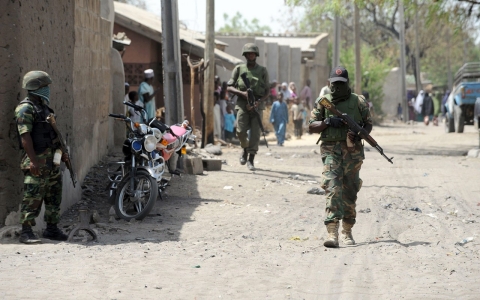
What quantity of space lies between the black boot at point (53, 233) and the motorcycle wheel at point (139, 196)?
1.19 metres

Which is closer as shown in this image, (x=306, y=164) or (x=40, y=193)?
(x=40, y=193)

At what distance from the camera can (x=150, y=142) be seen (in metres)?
8.67

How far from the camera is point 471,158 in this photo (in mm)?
16297

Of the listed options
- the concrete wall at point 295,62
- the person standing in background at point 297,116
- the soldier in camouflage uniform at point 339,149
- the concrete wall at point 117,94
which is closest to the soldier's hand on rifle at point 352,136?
the soldier in camouflage uniform at point 339,149

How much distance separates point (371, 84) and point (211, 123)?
20043 millimetres

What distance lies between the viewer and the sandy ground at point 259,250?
558 cm

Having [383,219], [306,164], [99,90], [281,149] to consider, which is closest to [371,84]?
[281,149]

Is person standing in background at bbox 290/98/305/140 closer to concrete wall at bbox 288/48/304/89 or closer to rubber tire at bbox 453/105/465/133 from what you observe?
rubber tire at bbox 453/105/465/133

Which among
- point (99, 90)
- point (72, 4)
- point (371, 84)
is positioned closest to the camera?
point (72, 4)

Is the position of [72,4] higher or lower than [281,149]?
higher

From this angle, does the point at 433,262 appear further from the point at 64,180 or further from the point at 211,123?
the point at 211,123

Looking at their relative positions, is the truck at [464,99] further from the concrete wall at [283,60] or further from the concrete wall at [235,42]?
the concrete wall at [235,42]

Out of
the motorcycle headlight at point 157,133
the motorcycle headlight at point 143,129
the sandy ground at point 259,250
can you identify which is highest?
the motorcycle headlight at point 143,129

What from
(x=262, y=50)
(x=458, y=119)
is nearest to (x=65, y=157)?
(x=458, y=119)
